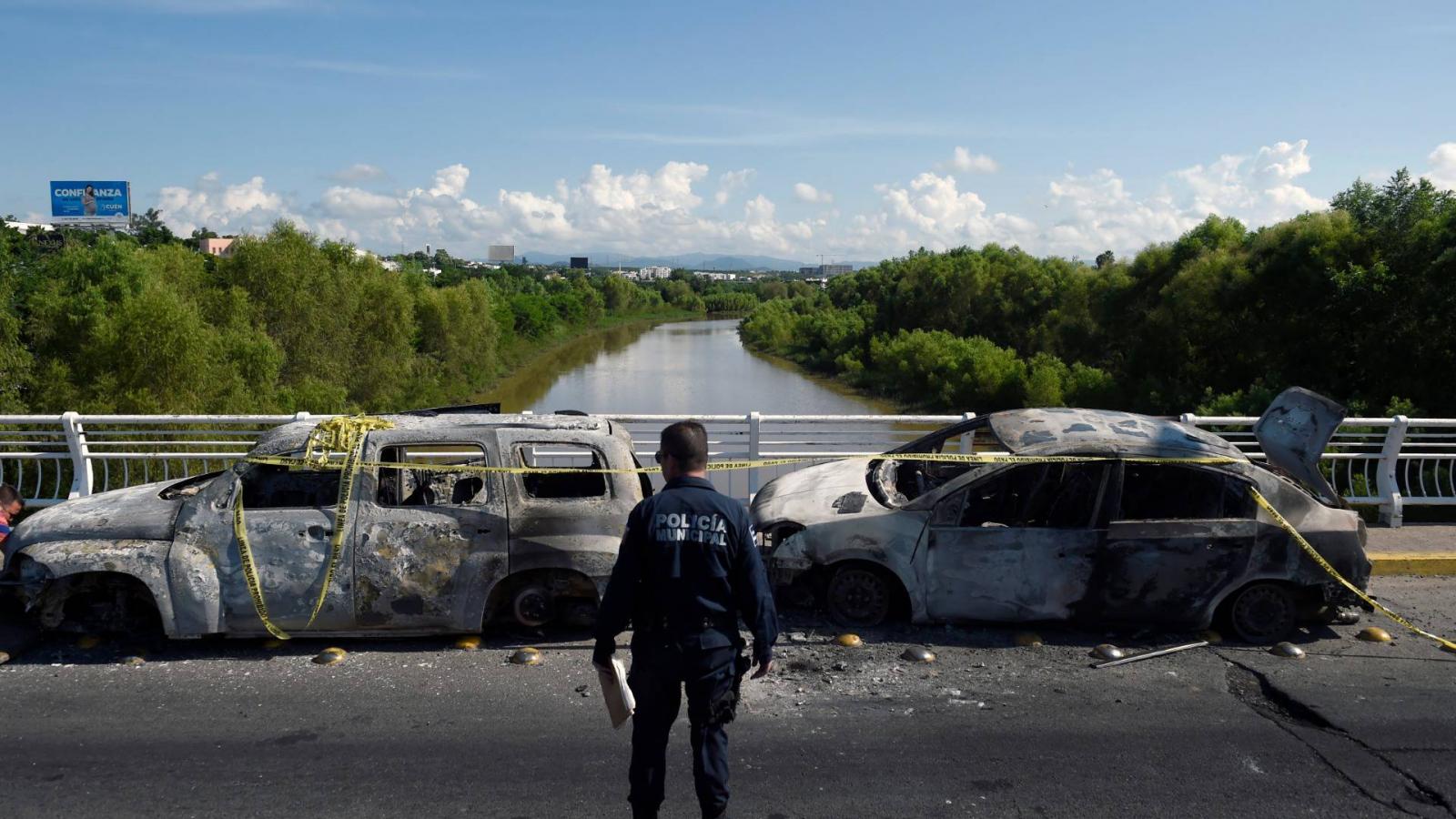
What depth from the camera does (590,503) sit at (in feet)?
22.7

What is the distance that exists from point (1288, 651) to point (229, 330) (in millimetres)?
34043

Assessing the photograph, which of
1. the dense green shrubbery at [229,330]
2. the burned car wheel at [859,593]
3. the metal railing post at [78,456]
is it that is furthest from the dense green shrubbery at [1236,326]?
the dense green shrubbery at [229,330]

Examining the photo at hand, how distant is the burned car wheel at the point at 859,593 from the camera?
7.25 meters

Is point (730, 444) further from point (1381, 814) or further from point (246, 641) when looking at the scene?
point (1381, 814)

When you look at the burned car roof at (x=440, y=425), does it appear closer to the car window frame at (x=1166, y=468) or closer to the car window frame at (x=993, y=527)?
the car window frame at (x=993, y=527)

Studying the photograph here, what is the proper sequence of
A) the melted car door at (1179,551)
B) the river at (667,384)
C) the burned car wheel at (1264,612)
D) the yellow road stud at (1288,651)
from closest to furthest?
the yellow road stud at (1288,651)
the melted car door at (1179,551)
the burned car wheel at (1264,612)
the river at (667,384)

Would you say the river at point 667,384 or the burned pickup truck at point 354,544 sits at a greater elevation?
the burned pickup truck at point 354,544

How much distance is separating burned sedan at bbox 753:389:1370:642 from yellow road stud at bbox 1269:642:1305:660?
0.44 feet

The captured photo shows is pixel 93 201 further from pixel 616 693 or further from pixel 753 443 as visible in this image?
pixel 616 693

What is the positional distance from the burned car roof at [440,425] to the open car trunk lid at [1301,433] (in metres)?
5.02

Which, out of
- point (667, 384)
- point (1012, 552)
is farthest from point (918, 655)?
point (667, 384)

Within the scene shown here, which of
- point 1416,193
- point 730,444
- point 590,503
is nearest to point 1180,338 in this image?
point 1416,193

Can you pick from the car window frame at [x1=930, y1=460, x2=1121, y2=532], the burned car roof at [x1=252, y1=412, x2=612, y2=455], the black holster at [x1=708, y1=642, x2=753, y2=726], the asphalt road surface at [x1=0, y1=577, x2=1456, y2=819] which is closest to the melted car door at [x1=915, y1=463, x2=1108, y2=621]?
the car window frame at [x1=930, y1=460, x2=1121, y2=532]

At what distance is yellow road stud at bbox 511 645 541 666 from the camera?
6617 mm
